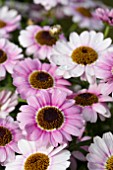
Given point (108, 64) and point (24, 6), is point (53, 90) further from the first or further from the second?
point (24, 6)

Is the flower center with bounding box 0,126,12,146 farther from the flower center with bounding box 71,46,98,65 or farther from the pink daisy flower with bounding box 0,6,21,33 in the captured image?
the pink daisy flower with bounding box 0,6,21,33

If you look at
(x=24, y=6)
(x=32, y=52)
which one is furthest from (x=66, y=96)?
(x=24, y=6)

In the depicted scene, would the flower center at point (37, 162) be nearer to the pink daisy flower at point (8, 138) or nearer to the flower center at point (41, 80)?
the pink daisy flower at point (8, 138)

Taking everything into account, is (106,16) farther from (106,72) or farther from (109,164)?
(109,164)

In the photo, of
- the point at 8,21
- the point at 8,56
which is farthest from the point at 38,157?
the point at 8,21

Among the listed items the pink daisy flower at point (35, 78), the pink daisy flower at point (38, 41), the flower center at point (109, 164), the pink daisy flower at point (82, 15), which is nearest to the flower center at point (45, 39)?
the pink daisy flower at point (38, 41)
